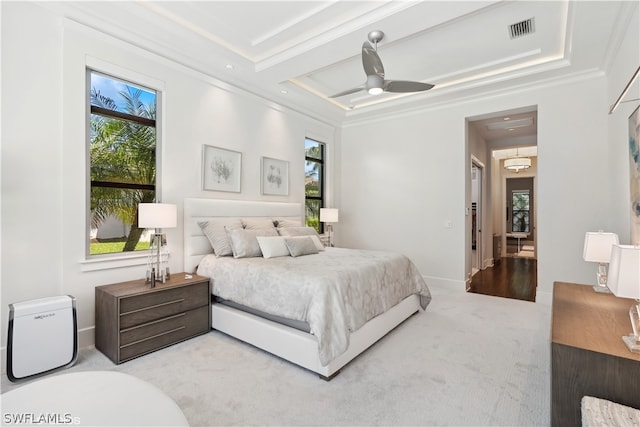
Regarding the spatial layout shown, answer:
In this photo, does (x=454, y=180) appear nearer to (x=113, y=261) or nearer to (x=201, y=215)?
(x=201, y=215)

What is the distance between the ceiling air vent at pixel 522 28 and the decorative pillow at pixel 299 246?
3142 mm

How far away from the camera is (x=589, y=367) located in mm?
1375

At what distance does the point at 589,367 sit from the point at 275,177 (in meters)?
4.17

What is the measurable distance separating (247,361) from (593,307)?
101 inches

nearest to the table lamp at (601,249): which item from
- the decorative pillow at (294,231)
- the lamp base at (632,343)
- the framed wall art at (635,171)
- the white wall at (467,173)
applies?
the framed wall art at (635,171)

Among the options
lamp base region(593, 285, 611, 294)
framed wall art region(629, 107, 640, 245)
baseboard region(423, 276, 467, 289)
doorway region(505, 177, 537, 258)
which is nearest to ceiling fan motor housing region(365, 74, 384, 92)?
framed wall art region(629, 107, 640, 245)

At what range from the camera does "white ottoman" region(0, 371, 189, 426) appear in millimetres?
1167

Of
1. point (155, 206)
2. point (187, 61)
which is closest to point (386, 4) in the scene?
point (187, 61)

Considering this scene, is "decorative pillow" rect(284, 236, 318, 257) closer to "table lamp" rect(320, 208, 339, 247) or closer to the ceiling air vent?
"table lamp" rect(320, 208, 339, 247)

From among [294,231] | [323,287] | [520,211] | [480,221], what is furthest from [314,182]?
[520,211]

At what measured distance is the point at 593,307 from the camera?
202 cm

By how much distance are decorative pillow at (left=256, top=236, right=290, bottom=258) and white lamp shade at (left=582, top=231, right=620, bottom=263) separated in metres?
2.86

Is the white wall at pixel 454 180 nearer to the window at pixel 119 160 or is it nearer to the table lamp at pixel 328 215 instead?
the table lamp at pixel 328 215

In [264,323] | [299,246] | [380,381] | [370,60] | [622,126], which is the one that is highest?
[370,60]
